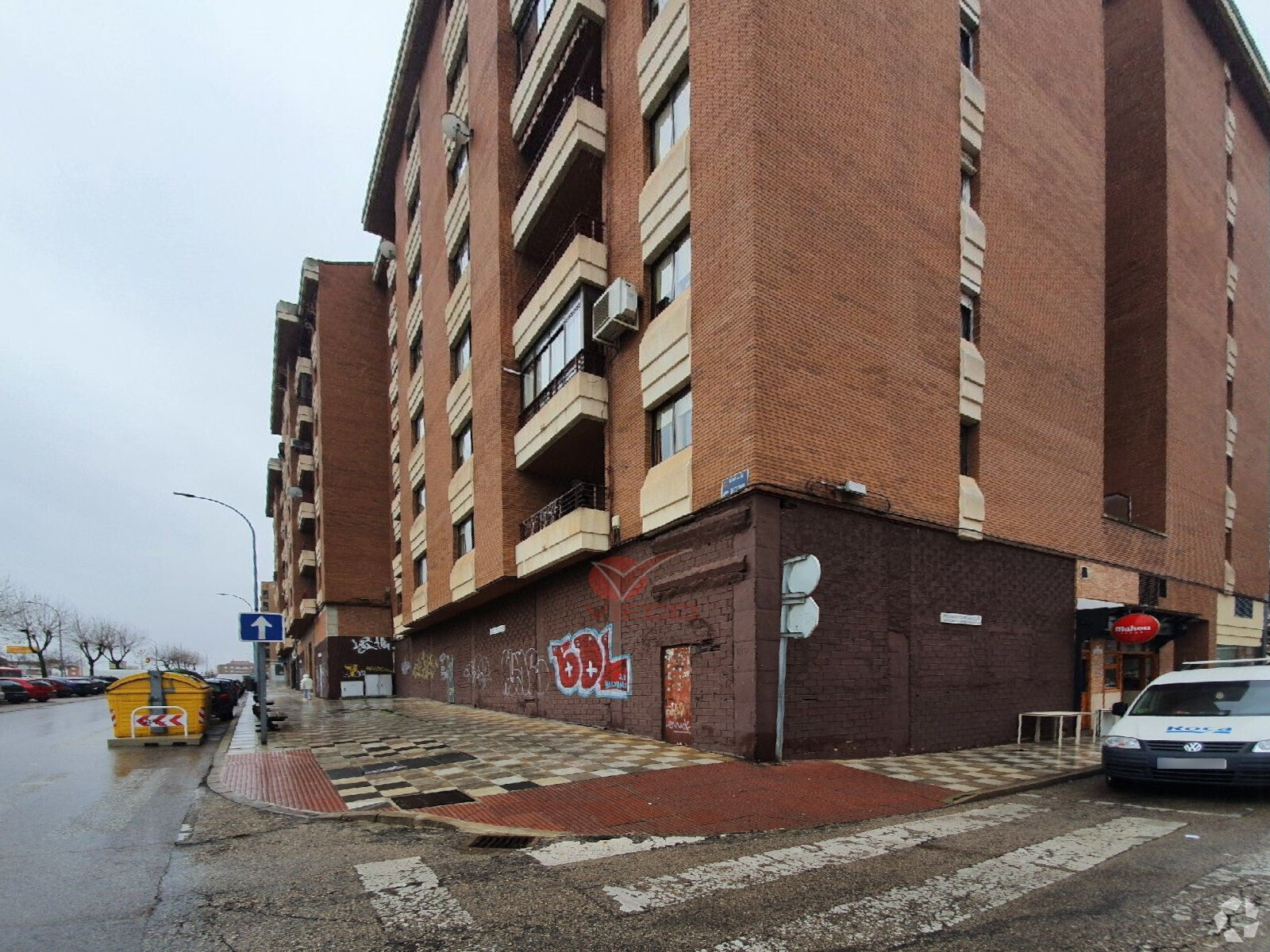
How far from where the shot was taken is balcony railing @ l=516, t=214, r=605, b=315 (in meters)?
15.2

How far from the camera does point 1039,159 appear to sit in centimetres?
1623

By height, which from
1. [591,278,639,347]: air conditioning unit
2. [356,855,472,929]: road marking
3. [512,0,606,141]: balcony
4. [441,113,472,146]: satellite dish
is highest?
[441,113,472,146]: satellite dish

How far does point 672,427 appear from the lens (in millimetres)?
12391

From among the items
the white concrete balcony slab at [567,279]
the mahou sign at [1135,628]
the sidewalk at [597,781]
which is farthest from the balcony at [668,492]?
the mahou sign at [1135,628]

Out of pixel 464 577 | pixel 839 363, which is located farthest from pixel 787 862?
pixel 464 577

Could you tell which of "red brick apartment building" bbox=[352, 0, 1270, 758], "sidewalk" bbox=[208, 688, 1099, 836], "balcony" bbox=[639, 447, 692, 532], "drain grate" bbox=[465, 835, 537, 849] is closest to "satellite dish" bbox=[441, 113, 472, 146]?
"red brick apartment building" bbox=[352, 0, 1270, 758]

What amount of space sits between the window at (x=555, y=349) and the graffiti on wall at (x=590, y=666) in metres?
5.88

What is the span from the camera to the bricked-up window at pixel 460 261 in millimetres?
21891

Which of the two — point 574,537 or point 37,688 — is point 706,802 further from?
point 37,688

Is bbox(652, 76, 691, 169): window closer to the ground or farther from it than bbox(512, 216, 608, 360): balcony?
farther from it

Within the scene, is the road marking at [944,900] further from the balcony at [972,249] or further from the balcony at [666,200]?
the balcony at [972,249]

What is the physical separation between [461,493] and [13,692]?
31.1 m

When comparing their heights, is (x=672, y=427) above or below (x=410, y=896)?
above

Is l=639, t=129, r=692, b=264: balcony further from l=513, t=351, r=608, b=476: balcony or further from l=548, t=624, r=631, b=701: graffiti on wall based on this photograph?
l=548, t=624, r=631, b=701: graffiti on wall
